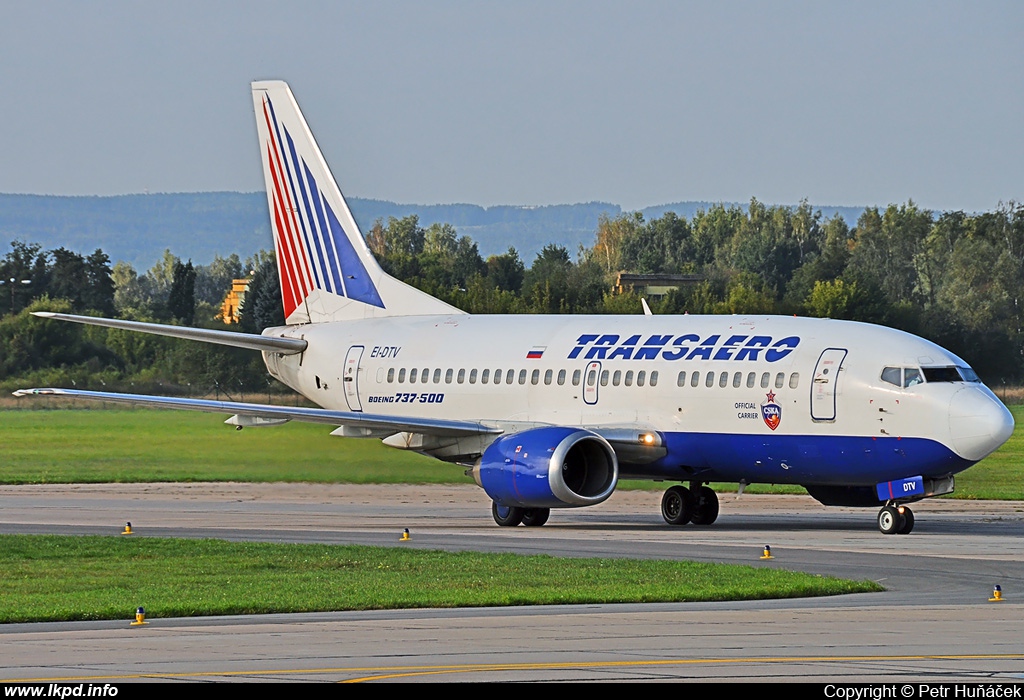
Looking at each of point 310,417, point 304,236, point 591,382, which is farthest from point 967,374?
point 304,236

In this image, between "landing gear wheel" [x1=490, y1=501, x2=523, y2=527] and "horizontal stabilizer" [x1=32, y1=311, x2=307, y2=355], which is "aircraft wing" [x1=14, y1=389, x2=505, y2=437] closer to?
"landing gear wheel" [x1=490, y1=501, x2=523, y2=527]

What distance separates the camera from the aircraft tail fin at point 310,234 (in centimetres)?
3969

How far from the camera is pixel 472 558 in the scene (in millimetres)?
23609

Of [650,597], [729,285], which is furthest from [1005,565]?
[729,285]

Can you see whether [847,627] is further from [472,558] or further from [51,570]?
[51,570]

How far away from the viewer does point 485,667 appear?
1316cm

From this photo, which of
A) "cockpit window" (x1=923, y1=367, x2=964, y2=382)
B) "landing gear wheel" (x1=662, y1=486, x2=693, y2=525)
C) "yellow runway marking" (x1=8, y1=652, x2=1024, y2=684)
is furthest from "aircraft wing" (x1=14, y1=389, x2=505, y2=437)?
"yellow runway marking" (x1=8, y1=652, x2=1024, y2=684)

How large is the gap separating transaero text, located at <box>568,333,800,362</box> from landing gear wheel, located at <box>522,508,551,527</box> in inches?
123

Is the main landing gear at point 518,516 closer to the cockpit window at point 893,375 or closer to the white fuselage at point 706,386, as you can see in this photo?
the white fuselage at point 706,386

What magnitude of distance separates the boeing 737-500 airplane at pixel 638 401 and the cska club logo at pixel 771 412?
0.09ft

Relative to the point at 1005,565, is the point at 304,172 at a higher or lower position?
higher

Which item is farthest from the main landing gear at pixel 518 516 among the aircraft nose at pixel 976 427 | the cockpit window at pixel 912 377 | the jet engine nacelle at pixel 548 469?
the aircraft nose at pixel 976 427
